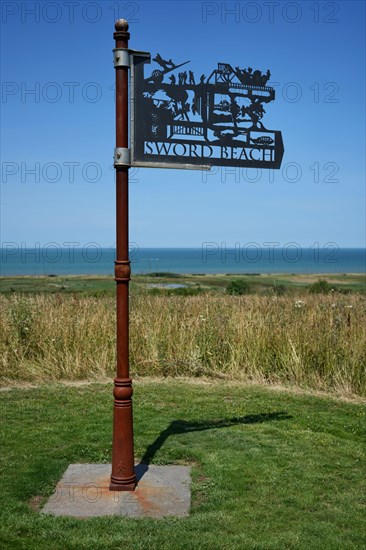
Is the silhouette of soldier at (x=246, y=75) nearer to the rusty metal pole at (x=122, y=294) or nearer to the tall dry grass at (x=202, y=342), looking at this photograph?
the rusty metal pole at (x=122, y=294)

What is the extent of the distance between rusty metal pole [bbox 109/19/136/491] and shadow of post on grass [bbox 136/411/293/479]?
74cm

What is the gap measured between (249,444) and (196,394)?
2144mm

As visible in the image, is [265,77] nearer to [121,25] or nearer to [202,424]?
[121,25]

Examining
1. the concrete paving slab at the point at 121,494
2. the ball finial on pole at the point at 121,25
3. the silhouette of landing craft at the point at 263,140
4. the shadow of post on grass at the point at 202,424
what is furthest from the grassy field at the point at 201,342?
the ball finial on pole at the point at 121,25

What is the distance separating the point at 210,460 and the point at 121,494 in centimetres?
86

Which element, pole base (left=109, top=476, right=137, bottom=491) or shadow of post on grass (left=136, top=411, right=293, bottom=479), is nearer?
pole base (left=109, top=476, right=137, bottom=491)

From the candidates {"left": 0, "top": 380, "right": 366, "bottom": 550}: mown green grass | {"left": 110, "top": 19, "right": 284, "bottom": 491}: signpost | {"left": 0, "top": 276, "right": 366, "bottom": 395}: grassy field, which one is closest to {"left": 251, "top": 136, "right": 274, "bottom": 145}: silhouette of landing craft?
{"left": 110, "top": 19, "right": 284, "bottom": 491}: signpost

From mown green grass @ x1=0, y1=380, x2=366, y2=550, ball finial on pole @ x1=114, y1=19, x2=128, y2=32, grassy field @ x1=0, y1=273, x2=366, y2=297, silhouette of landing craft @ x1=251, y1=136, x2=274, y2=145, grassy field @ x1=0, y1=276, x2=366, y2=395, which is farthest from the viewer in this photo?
grassy field @ x1=0, y1=273, x2=366, y2=297

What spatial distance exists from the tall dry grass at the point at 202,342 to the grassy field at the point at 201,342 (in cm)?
1

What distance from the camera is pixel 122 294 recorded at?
4379 mm

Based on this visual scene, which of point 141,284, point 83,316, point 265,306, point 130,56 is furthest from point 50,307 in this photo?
point 130,56

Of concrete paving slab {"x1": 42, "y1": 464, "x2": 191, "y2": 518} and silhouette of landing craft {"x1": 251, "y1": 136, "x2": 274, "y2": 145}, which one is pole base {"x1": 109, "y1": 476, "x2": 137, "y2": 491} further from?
silhouette of landing craft {"x1": 251, "y1": 136, "x2": 274, "y2": 145}

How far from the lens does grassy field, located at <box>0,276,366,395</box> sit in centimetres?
839

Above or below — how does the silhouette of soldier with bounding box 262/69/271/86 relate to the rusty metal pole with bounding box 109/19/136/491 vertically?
above
